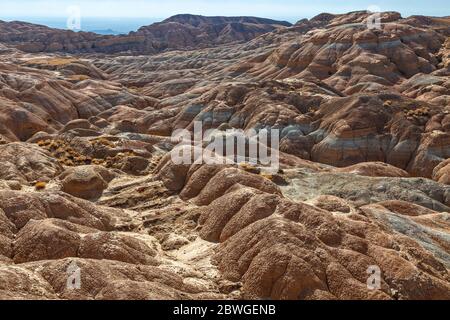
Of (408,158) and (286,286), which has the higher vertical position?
(286,286)

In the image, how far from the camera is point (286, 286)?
25578 mm

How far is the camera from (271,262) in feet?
88.1

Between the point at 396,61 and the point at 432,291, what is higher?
the point at 396,61

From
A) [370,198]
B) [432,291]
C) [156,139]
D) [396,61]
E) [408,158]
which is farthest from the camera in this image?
[396,61]

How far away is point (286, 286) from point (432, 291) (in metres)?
8.56

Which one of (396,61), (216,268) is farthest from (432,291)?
(396,61)

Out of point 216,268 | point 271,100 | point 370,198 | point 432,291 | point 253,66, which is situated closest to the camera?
point 432,291

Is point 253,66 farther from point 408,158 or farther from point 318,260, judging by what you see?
point 318,260

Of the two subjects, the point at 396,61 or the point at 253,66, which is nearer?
the point at 396,61

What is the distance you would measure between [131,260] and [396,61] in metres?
137
